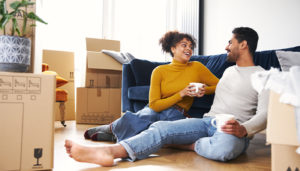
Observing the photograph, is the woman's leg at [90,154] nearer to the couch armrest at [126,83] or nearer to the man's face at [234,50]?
the man's face at [234,50]

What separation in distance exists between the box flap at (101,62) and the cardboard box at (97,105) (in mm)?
250

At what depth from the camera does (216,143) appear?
1.46 meters

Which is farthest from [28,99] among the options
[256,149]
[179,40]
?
[256,149]

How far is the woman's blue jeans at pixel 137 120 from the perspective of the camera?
5.62ft

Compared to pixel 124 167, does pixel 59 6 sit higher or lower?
higher

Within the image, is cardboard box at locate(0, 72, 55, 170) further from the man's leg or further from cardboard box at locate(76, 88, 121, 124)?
cardboard box at locate(76, 88, 121, 124)

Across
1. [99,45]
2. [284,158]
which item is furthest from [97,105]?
[284,158]

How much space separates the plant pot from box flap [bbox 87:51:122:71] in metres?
1.99

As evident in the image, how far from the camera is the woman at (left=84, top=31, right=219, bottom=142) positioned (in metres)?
1.75

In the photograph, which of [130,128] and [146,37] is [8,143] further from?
[146,37]

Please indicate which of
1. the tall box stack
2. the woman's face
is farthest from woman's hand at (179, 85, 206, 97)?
the tall box stack

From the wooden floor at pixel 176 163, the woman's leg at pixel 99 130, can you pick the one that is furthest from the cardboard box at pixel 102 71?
the wooden floor at pixel 176 163

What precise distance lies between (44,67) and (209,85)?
198 centimetres

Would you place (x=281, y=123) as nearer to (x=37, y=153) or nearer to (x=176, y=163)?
(x=176, y=163)
